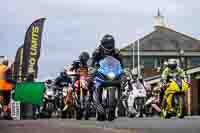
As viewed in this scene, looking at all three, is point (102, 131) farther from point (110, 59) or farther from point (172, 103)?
point (172, 103)

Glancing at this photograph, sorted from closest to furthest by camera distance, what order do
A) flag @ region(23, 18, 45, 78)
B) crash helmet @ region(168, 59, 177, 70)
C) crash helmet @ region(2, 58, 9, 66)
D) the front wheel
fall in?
the front wheel, crash helmet @ region(168, 59, 177, 70), crash helmet @ region(2, 58, 9, 66), flag @ region(23, 18, 45, 78)

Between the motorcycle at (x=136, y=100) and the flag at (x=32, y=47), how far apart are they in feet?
15.3

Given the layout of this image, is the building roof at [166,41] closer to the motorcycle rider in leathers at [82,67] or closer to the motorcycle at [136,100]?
the motorcycle at [136,100]

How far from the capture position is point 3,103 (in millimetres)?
15570

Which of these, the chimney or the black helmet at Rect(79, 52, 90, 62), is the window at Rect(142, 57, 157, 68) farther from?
the black helmet at Rect(79, 52, 90, 62)

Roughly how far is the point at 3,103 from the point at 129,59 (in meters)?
47.3

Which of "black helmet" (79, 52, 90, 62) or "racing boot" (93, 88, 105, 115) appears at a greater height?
"black helmet" (79, 52, 90, 62)

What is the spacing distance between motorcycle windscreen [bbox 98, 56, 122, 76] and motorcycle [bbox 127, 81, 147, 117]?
6.87 meters

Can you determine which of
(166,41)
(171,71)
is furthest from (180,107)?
(166,41)

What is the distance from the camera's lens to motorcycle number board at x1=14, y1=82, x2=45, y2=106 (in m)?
16.6

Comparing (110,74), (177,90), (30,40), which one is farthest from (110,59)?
(30,40)

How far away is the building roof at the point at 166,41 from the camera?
205 ft

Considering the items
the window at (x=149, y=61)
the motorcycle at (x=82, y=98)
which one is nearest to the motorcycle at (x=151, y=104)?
the motorcycle at (x=82, y=98)

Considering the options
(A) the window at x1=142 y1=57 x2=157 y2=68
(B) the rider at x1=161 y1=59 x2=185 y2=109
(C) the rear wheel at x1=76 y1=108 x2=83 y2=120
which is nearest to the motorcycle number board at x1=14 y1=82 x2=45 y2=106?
(C) the rear wheel at x1=76 y1=108 x2=83 y2=120
